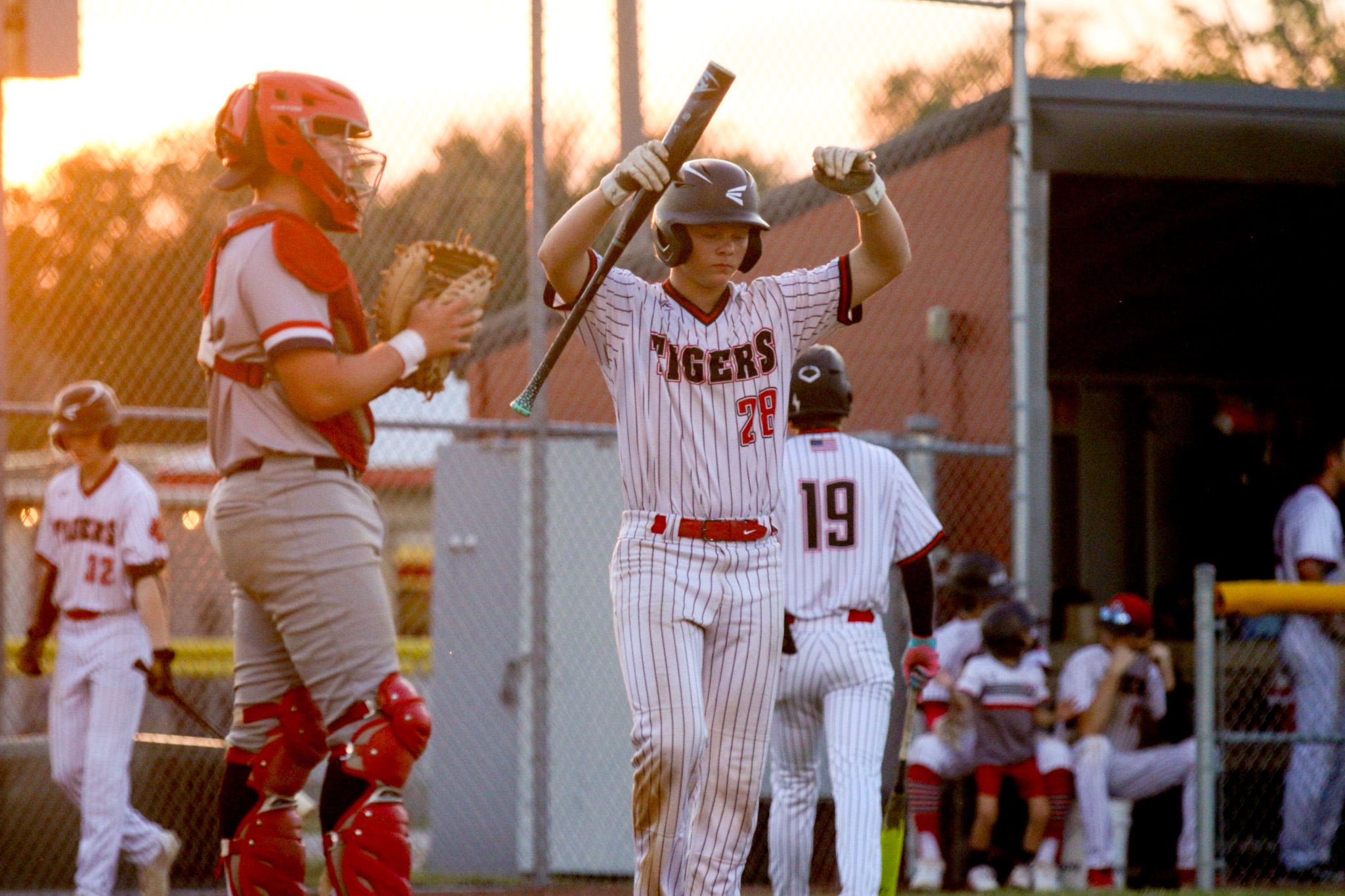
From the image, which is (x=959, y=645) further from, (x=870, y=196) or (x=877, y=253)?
(x=870, y=196)

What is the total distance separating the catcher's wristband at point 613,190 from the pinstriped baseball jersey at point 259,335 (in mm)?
721

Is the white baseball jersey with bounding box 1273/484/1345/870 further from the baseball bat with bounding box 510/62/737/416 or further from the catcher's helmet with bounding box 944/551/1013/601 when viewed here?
the baseball bat with bounding box 510/62/737/416

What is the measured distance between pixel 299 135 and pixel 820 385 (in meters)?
2.56

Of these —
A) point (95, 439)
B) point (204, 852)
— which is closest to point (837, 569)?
point (95, 439)

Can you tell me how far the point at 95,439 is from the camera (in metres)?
7.12

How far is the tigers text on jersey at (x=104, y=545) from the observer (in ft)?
22.9

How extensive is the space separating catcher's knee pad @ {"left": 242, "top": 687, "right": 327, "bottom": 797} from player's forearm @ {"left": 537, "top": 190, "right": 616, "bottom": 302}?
3.82 feet

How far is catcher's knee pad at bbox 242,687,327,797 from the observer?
399 centimetres

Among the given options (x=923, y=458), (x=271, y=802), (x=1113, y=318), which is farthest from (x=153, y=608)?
(x=1113, y=318)

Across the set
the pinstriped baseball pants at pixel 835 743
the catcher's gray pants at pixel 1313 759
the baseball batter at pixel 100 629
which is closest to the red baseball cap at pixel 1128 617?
the catcher's gray pants at pixel 1313 759

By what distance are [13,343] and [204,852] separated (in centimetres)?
251

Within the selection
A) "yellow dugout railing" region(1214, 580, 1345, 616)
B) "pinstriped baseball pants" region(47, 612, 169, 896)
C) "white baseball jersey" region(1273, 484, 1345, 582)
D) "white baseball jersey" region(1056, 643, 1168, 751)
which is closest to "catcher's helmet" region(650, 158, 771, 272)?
"pinstriped baseball pants" region(47, 612, 169, 896)

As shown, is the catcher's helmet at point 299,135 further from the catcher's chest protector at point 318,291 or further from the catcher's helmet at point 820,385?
the catcher's helmet at point 820,385

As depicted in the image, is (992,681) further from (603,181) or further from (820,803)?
(603,181)
